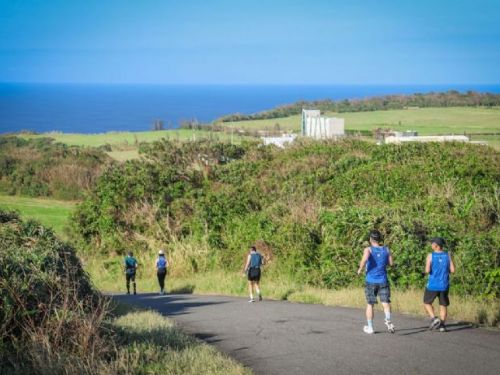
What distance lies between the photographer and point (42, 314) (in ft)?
35.0

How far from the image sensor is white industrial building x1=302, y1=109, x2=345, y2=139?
57.0 meters

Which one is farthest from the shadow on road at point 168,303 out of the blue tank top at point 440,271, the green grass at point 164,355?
→ the blue tank top at point 440,271

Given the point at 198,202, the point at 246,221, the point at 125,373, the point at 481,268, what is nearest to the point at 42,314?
the point at 125,373

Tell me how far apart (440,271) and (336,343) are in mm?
2387

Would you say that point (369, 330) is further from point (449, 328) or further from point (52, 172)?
point (52, 172)

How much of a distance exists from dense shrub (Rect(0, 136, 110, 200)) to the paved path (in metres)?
41.3

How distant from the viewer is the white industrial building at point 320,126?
56984mm

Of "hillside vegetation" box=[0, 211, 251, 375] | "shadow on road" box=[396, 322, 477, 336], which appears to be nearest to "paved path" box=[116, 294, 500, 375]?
"shadow on road" box=[396, 322, 477, 336]

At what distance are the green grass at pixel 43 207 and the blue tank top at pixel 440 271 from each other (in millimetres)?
33595

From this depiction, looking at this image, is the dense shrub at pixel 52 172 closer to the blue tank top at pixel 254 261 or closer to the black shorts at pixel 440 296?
the blue tank top at pixel 254 261

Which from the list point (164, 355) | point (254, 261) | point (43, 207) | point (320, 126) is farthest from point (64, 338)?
point (320, 126)

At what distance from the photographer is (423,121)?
72625 millimetres

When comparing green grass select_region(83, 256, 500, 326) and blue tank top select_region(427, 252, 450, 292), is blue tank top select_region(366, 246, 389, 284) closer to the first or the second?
blue tank top select_region(427, 252, 450, 292)

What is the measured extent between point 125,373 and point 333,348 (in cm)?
363
